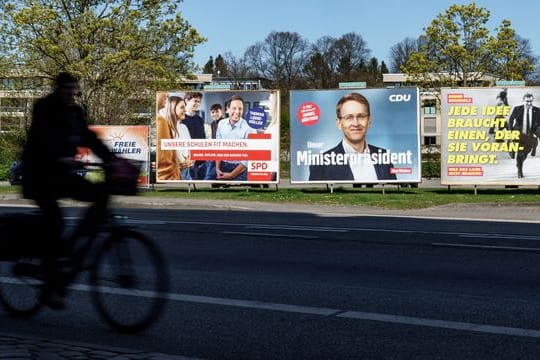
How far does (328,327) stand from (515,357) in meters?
1.49

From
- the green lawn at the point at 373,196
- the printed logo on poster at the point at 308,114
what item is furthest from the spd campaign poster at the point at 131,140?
the printed logo on poster at the point at 308,114

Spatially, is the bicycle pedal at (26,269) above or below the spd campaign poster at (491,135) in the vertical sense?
below

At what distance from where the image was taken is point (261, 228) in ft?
50.2

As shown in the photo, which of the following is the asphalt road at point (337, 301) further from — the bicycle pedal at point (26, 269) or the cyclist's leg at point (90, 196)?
the cyclist's leg at point (90, 196)

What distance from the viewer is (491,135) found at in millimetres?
27297

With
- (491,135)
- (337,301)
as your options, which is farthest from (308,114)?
(337,301)

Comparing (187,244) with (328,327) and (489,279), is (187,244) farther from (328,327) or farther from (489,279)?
(328,327)

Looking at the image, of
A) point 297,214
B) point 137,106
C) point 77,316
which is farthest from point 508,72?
point 77,316

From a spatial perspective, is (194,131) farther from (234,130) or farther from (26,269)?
(26,269)

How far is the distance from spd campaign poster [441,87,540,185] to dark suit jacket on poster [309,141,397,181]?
191cm

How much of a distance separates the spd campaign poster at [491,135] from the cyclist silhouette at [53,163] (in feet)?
74.3

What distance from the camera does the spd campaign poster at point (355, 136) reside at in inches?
1101

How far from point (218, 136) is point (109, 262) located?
23189 millimetres

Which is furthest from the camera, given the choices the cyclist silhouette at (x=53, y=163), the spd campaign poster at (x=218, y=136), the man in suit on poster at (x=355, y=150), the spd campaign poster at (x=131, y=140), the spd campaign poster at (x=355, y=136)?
the spd campaign poster at (x=131, y=140)
